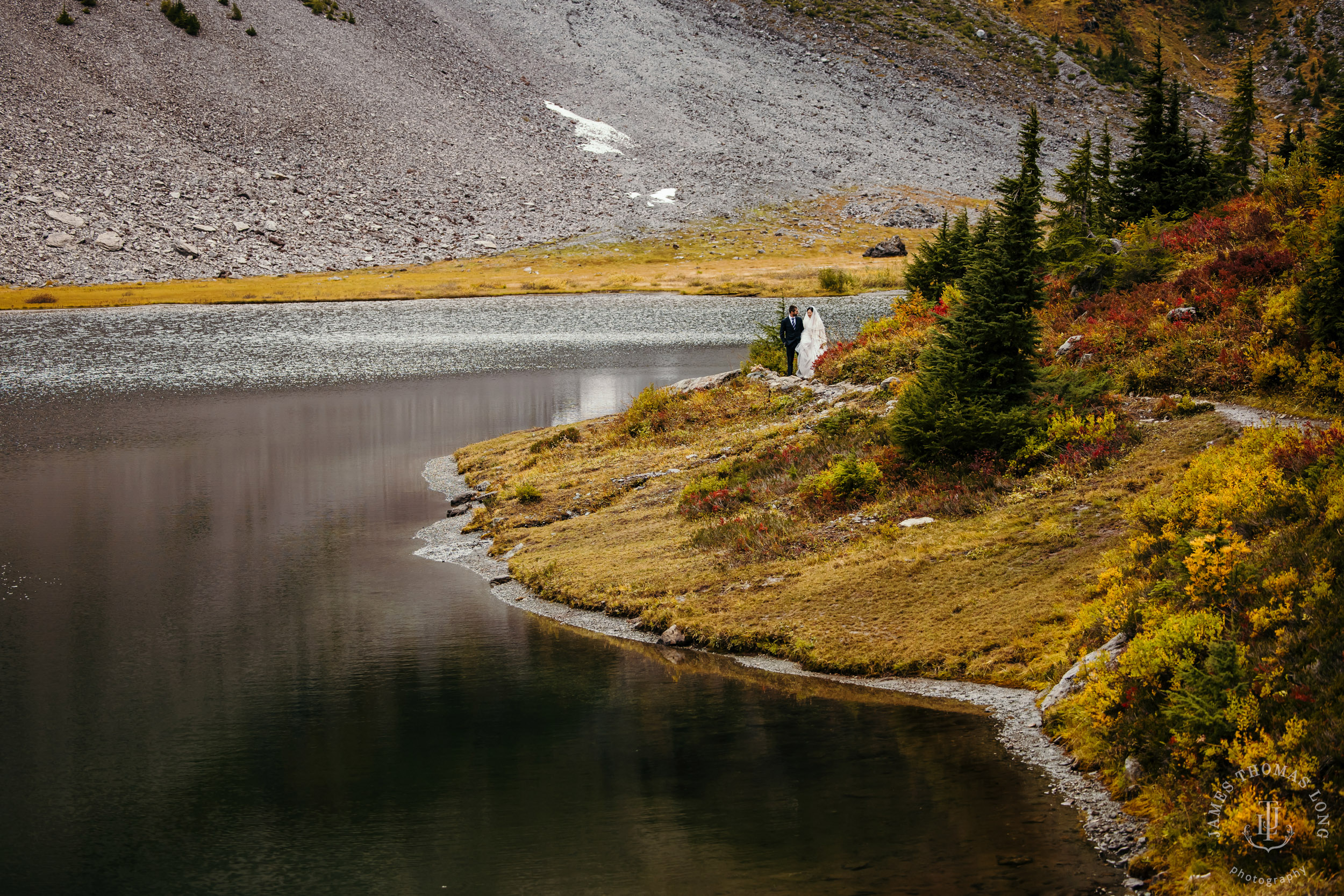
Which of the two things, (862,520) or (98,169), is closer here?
(862,520)

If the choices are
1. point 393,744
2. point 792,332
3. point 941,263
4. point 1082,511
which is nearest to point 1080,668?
point 1082,511

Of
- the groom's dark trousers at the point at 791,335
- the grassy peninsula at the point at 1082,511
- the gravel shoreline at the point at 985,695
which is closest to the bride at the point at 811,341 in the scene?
the groom's dark trousers at the point at 791,335

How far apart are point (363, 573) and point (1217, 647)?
768 inches

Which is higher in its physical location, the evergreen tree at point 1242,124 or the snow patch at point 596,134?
the snow patch at point 596,134

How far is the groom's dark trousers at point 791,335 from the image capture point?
39.1m

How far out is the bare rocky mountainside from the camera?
4560 inches

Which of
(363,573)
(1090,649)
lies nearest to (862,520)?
(1090,649)

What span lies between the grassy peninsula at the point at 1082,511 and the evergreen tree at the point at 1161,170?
296 millimetres

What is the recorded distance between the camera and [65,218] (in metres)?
109

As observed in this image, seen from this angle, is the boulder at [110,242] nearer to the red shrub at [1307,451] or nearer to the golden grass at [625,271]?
the golden grass at [625,271]

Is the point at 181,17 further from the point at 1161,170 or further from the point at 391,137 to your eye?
the point at 1161,170

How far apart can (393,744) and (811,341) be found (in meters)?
28.0

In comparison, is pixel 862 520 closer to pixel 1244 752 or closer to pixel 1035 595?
pixel 1035 595

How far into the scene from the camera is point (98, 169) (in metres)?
117
